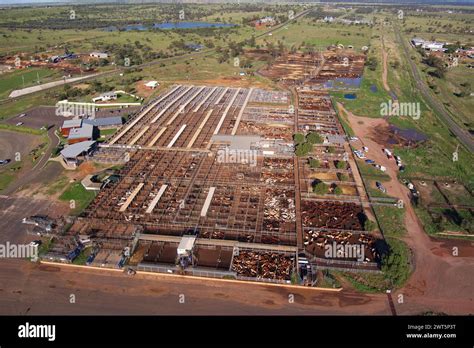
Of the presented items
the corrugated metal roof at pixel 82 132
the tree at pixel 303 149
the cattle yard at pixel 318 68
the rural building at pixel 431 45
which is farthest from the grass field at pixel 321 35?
the corrugated metal roof at pixel 82 132

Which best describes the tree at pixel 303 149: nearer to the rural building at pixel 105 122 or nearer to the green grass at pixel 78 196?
the green grass at pixel 78 196

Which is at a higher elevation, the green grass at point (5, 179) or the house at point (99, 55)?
the house at point (99, 55)

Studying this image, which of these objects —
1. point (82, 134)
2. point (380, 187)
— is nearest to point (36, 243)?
point (82, 134)

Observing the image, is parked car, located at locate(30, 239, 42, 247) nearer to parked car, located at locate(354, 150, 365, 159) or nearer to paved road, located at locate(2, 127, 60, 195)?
paved road, located at locate(2, 127, 60, 195)

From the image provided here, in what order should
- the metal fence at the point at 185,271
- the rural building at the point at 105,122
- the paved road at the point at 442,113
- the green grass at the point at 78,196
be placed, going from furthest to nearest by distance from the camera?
1. the rural building at the point at 105,122
2. the paved road at the point at 442,113
3. the green grass at the point at 78,196
4. the metal fence at the point at 185,271

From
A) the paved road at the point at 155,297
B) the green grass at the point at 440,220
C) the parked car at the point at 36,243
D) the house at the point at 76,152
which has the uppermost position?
the house at the point at 76,152
